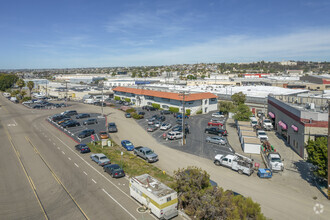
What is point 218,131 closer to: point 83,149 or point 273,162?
point 273,162

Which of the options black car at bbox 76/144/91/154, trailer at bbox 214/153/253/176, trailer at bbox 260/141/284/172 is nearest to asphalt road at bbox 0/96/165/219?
black car at bbox 76/144/91/154

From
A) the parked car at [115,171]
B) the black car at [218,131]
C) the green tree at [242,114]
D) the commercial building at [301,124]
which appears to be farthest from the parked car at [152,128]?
the commercial building at [301,124]

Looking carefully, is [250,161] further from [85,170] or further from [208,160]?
[85,170]

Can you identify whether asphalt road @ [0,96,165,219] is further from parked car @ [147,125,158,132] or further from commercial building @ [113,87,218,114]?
commercial building @ [113,87,218,114]

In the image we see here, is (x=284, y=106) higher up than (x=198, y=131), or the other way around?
(x=284, y=106)

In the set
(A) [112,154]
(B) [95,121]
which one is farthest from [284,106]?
(B) [95,121]

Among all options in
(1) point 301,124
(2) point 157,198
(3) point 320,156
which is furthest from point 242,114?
(2) point 157,198
